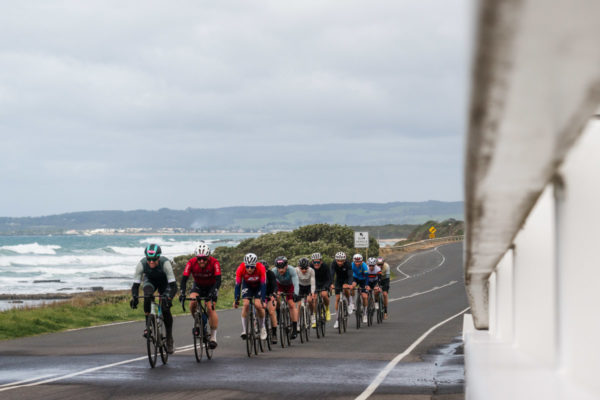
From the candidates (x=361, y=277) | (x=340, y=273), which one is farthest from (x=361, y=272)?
(x=340, y=273)

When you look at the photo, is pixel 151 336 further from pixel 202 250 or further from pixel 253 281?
pixel 253 281

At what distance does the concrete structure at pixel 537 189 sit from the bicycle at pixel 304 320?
14761 mm

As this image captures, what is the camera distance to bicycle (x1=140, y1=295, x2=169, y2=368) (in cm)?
1398

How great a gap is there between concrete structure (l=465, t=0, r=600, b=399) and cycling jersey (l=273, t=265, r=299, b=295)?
13512 mm

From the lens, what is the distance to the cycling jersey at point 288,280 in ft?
59.8

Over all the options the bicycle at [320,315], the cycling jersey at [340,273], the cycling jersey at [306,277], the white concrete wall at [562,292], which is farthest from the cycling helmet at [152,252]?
the white concrete wall at [562,292]

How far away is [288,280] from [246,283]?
2417mm

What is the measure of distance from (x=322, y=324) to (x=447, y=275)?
35508mm

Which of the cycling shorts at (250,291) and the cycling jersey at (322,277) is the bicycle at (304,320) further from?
the cycling shorts at (250,291)

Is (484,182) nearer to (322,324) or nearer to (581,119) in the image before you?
(581,119)

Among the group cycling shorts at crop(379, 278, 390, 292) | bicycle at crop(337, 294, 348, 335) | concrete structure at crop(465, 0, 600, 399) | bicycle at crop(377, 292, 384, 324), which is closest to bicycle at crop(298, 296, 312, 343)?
bicycle at crop(337, 294, 348, 335)

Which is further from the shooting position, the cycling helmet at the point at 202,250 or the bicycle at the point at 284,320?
the bicycle at the point at 284,320

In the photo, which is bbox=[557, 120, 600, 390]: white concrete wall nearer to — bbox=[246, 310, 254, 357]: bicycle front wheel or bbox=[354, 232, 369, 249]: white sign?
bbox=[246, 310, 254, 357]: bicycle front wheel

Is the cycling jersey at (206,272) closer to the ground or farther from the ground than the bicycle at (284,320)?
farther from the ground
